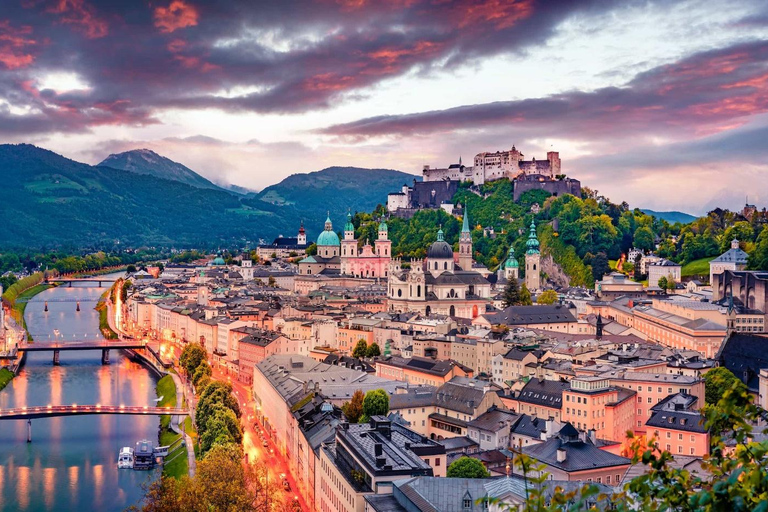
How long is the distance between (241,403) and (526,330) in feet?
63.0

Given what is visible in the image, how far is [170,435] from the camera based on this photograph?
42.4 meters

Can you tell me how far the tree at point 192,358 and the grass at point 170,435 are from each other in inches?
50.2

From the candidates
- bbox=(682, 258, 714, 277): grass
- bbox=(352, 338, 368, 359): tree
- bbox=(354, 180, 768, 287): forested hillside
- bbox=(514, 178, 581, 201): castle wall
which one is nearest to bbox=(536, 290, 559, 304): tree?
bbox=(354, 180, 768, 287): forested hillside

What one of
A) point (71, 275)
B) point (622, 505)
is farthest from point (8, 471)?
point (71, 275)

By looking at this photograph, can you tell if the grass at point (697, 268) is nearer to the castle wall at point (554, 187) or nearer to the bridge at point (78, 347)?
the castle wall at point (554, 187)

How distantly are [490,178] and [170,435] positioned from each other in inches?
2886

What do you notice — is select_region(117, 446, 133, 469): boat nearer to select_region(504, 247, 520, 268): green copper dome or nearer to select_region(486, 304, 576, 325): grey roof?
select_region(486, 304, 576, 325): grey roof

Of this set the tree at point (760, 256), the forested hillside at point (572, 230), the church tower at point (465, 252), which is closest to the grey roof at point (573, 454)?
the tree at point (760, 256)

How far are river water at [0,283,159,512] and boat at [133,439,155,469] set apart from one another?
1.58ft

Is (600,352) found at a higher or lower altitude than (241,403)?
higher

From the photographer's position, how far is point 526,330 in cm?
5706

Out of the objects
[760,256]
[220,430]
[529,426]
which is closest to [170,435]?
[220,430]

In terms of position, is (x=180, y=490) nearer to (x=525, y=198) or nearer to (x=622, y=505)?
(x=622, y=505)

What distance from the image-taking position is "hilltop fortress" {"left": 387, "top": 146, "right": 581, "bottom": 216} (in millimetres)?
103250
